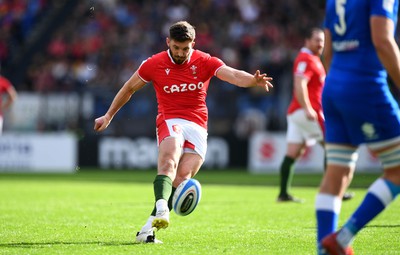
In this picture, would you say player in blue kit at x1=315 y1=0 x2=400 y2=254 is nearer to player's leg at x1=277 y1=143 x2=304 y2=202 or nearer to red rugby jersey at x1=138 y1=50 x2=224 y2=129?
red rugby jersey at x1=138 y1=50 x2=224 y2=129

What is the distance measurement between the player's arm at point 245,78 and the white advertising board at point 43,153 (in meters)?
15.5

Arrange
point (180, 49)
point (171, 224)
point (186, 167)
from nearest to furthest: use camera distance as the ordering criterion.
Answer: point (180, 49)
point (186, 167)
point (171, 224)

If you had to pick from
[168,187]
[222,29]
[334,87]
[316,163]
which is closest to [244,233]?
[168,187]

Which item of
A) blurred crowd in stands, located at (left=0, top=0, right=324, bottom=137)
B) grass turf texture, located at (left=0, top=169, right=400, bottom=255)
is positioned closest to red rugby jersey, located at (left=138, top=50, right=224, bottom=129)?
grass turf texture, located at (left=0, top=169, right=400, bottom=255)

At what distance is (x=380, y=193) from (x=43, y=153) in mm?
18246

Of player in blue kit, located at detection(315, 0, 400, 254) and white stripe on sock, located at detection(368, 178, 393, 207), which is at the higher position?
player in blue kit, located at detection(315, 0, 400, 254)

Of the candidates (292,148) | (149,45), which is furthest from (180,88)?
(149,45)

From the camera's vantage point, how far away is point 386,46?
5.59 m

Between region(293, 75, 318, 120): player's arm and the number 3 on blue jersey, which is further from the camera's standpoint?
region(293, 75, 318, 120): player's arm

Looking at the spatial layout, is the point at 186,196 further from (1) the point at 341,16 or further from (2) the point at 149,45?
(2) the point at 149,45

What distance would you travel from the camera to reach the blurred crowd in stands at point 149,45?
23422 millimetres

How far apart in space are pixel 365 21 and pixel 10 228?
5010 mm

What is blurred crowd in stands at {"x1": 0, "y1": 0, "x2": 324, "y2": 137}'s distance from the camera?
76.8 feet

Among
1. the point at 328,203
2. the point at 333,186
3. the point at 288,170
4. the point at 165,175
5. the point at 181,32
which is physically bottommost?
the point at 288,170
